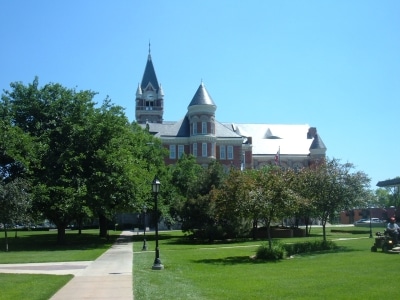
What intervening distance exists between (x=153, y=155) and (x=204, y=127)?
2596 centimetres

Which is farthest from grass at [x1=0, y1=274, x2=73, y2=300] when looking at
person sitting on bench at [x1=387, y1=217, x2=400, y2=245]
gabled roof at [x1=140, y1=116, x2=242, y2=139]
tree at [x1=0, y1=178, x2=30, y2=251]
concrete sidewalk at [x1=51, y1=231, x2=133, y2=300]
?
gabled roof at [x1=140, y1=116, x2=242, y2=139]

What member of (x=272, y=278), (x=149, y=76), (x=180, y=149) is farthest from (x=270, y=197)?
(x=149, y=76)

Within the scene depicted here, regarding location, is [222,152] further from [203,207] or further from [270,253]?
[270,253]

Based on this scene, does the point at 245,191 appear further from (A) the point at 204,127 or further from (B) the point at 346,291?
(A) the point at 204,127

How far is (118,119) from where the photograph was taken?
3988cm

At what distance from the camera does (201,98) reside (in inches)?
2975

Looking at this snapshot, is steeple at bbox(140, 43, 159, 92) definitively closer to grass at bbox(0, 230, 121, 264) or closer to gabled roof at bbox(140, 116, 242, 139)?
gabled roof at bbox(140, 116, 242, 139)

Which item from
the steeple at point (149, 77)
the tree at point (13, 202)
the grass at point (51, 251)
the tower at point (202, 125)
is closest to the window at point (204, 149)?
the tower at point (202, 125)

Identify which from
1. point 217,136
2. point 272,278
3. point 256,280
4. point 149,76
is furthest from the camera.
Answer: point 149,76

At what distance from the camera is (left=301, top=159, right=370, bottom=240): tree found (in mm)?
28547

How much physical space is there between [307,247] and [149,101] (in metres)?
92.9

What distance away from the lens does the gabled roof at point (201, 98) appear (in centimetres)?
7525

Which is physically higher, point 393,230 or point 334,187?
point 334,187

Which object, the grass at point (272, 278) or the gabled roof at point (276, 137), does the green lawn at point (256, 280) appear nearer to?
the grass at point (272, 278)
